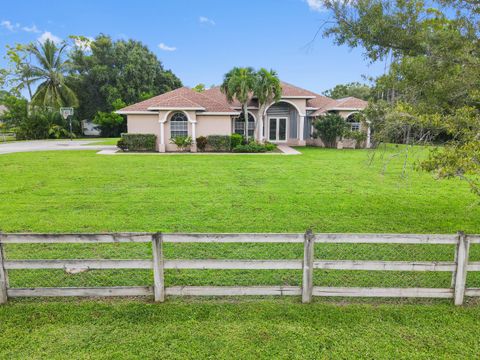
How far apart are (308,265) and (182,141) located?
20.4 m

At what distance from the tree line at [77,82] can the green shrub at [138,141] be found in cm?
1783

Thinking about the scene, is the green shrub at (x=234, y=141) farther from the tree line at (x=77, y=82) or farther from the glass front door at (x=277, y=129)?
the tree line at (x=77, y=82)

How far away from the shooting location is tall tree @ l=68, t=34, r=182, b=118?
4272 centimetres

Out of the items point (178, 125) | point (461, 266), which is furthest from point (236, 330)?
point (178, 125)

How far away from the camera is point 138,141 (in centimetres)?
2433

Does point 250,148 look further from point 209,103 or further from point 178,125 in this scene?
point 178,125

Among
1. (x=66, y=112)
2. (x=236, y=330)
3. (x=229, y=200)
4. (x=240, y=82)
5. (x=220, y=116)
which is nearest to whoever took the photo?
(x=236, y=330)

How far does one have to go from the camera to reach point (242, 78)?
23.2 meters

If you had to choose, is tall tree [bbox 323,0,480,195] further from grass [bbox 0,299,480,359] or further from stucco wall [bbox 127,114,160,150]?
stucco wall [bbox 127,114,160,150]

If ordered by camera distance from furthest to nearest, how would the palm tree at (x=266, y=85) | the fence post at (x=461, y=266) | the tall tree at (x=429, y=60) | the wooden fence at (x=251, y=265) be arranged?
the palm tree at (x=266, y=85), the tall tree at (x=429, y=60), the wooden fence at (x=251, y=265), the fence post at (x=461, y=266)

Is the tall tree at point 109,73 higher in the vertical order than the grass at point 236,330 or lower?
higher

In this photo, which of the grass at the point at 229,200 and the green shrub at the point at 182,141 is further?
the green shrub at the point at 182,141

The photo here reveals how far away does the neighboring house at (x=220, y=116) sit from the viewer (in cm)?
2422

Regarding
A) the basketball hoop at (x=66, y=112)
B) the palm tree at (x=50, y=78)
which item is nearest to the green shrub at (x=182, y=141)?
the basketball hoop at (x=66, y=112)
